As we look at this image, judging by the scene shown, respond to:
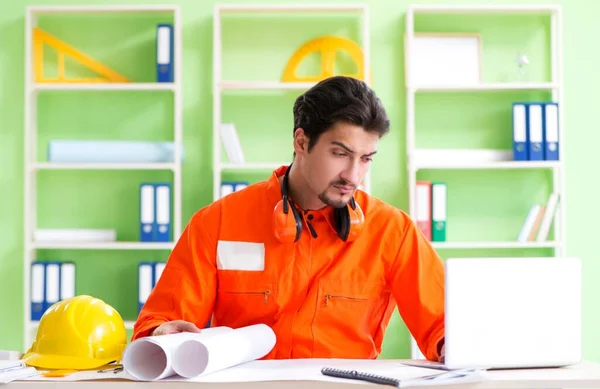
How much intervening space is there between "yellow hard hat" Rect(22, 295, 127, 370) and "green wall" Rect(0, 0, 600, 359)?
222 centimetres

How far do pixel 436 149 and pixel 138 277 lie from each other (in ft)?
5.23

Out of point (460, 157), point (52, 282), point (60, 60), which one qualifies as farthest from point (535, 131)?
point (52, 282)

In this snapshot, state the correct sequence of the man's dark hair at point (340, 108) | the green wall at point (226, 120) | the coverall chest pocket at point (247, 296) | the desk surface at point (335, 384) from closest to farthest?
1. the desk surface at point (335, 384)
2. the man's dark hair at point (340, 108)
3. the coverall chest pocket at point (247, 296)
4. the green wall at point (226, 120)

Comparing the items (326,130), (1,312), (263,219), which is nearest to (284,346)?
(263,219)

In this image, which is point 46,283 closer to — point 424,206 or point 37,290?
point 37,290

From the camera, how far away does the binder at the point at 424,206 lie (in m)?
3.81

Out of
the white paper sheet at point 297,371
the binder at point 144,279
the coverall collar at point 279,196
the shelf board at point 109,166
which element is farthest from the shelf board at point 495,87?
the white paper sheet at point 297,371

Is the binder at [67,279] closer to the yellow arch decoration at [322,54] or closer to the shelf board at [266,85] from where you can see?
the shelf board at [266,85]

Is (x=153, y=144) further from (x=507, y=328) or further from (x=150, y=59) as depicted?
(x=507, y=328)

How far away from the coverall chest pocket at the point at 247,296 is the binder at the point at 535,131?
2101 millimetres

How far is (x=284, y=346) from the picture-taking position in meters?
2.11

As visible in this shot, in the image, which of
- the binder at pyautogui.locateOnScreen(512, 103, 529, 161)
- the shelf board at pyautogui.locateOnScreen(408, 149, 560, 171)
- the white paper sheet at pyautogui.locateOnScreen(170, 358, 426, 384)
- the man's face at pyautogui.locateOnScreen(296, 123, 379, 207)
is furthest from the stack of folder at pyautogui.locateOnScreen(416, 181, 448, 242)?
the white paper sheet at pyautogui.locateOnScreen(170, 358, 426, 384)

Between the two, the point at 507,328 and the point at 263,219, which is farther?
the point at 263,219

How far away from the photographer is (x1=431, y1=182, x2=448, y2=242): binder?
3803 millimetres
